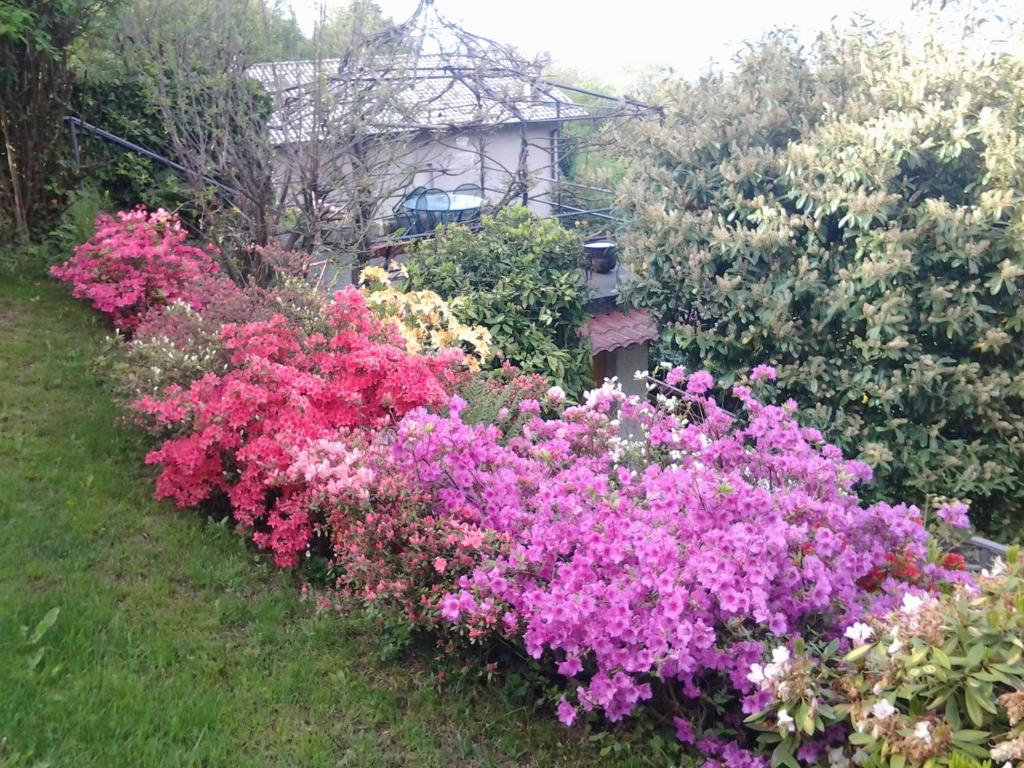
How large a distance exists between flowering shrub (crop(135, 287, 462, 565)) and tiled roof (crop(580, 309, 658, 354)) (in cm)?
307

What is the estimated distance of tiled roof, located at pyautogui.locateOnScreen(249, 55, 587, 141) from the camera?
20.9ft

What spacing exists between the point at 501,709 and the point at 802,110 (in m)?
4.18

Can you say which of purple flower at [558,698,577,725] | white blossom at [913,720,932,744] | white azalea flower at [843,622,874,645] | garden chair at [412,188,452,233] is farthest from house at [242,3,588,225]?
white blossom at [913,720,932,744]

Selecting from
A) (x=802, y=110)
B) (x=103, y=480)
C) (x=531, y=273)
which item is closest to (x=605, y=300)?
(x=531, y=273)

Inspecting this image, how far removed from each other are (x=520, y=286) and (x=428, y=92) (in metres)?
2.83

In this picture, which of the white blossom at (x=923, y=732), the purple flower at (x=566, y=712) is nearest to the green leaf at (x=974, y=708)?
the white blossom at (x=923, y=732)

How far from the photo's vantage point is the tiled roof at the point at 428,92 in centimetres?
637

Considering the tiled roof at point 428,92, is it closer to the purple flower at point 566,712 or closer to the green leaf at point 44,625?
the green leaf at point 44,625

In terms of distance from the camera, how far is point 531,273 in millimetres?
6078

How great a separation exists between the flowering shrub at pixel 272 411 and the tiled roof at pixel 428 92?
265cm

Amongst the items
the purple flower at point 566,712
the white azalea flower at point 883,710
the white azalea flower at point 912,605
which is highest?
the white azalea flower at point 912,605

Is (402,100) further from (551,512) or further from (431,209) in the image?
(551,512)

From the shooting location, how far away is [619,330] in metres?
7.61

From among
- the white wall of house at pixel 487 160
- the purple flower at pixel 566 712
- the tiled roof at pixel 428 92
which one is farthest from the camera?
the white wall of house at pixel 487 160
